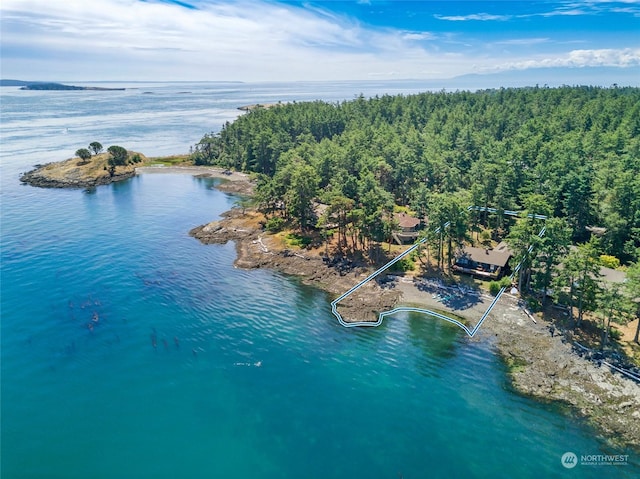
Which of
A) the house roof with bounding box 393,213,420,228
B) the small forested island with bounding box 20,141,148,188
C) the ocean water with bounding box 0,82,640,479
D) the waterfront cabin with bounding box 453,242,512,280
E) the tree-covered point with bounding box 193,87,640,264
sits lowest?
the ocean water with bounding box 0,82,640,479

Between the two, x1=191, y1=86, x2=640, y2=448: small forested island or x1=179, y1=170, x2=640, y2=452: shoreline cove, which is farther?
x1=191, y1=86, x2=640, y2=448: small forested island

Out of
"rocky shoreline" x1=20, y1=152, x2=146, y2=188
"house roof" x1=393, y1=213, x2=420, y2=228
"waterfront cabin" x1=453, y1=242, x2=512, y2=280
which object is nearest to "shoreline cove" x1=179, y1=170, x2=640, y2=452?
"waterfront cabin" x1=453, y1=242, x2=512, y2=280

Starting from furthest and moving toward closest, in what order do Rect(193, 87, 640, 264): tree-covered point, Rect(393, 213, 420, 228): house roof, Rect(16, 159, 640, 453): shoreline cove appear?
Rect(393, 213, 420, 228): house roof
Rect(193, 87, 640, 264): tree-covered point
Rect(16, 159, 640, 453): shoreline cove

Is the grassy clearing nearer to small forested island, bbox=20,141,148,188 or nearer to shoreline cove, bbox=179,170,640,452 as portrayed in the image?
small forested island, bbox=20,141,148,188

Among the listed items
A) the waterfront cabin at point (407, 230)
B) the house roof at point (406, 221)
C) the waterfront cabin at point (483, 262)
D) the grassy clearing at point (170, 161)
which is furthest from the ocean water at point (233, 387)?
the grassy clearing at point (170, 161)

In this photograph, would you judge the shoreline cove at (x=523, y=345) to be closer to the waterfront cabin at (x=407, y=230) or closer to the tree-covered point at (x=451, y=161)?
the tree-covered point at (x=451, y=161)

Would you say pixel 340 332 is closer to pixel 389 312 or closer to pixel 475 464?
pixel 389 312
